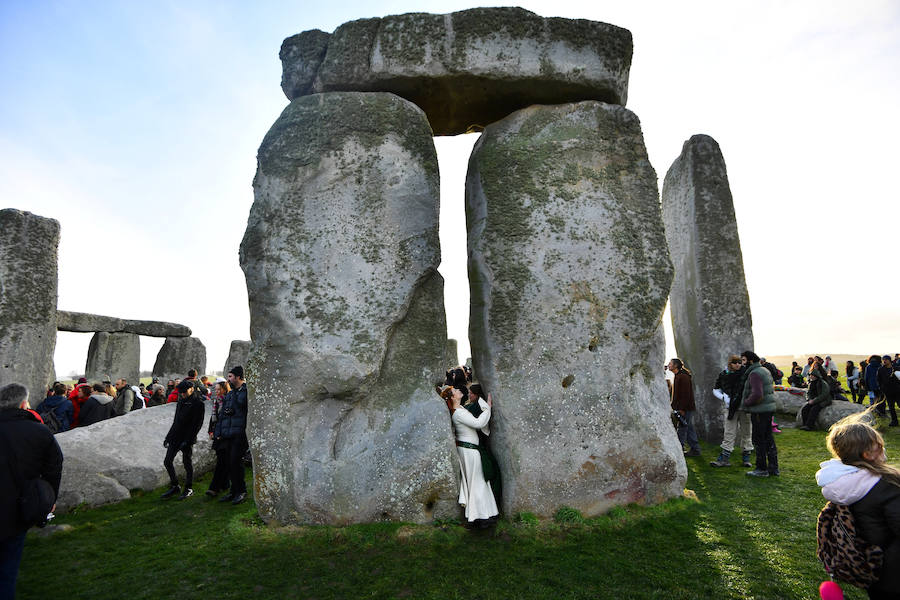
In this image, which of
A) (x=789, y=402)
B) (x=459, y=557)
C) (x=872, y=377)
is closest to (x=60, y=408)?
(x=459, y=557)

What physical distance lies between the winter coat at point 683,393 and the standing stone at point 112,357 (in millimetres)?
14353

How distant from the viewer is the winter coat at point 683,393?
6.87 metres

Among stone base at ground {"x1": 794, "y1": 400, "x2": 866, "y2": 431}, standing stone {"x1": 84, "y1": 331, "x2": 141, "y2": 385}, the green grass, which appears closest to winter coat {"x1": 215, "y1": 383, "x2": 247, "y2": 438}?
the green grass

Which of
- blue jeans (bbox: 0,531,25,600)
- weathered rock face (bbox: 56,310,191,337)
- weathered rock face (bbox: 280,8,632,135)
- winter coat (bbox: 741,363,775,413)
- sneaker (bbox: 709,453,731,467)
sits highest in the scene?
weathered rock face (bbox: 280,8,632,135)

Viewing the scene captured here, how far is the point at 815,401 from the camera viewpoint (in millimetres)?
8695

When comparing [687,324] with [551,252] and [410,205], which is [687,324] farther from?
[410,205]

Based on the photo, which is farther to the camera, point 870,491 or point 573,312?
point 573,312

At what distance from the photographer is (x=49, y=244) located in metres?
8.59

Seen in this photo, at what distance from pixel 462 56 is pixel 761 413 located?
458cm

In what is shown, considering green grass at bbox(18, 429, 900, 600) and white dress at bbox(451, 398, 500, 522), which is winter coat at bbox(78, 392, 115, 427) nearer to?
green grass at bbox(18, 429, 900, 600)

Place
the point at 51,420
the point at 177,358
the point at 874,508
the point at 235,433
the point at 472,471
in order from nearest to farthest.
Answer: the point at 874,508 → the point at 472,471 → the point at 235,433 → the point at 51,420 → the point at 177,358

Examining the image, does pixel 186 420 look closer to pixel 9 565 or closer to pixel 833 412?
pixel 9 565

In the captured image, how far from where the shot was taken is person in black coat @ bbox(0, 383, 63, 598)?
280 cm

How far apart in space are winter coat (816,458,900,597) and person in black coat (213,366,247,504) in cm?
477
